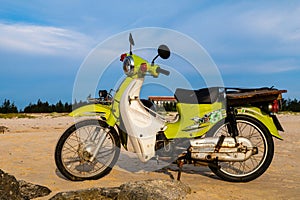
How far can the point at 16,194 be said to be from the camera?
334 centimetres

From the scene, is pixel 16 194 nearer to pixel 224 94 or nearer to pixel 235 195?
pixel 235 195

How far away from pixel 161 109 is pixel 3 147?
3.84m

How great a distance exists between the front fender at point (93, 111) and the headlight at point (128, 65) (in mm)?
503

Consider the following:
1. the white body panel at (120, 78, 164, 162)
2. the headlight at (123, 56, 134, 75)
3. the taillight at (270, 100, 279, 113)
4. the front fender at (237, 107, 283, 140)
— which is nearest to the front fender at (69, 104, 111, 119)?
the white body panel at (120, 78, 164, 162)

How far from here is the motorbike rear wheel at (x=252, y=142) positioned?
4434mm

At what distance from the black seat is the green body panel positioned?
51 mm

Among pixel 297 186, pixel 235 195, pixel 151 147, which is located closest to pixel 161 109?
pixel 151 147

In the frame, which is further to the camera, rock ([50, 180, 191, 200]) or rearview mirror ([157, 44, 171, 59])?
rearview mirror ([157, 44, 171, 59])

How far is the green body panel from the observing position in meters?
4.47

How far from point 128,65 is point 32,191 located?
1766 mm

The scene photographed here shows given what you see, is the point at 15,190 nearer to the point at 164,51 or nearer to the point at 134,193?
the point at 134,193

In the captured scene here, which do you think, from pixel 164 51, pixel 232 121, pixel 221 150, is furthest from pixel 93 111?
pixel 232 121

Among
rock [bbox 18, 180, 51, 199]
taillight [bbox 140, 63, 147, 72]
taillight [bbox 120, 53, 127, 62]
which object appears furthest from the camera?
taillight [bbox 120, 53, 127, 62]

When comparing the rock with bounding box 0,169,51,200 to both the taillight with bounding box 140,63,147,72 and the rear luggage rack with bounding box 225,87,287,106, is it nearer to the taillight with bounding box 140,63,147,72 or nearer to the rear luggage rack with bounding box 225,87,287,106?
the taillight with bounding box 140,63,147,72
